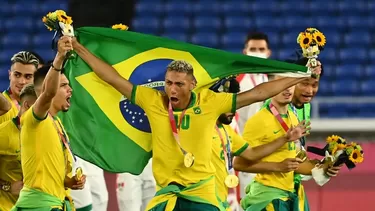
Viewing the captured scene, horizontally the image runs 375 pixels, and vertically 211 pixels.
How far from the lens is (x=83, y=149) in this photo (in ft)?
24.0

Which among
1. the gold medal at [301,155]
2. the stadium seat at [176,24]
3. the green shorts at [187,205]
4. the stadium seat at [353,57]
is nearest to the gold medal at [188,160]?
the green shorts at [187,205]

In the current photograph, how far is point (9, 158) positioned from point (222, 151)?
1.45m

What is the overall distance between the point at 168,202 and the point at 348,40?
421 inches

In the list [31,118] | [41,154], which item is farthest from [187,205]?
[31,118]

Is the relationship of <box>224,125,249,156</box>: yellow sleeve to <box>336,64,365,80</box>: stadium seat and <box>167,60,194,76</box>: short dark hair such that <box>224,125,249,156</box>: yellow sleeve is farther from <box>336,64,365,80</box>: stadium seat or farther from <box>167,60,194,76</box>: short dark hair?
<box>336,64,365,80</box>: stadium seat

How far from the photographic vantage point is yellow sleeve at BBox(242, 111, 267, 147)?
7855 millimetres

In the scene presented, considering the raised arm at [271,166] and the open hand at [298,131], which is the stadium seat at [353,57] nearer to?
the raised arm at [271,166]

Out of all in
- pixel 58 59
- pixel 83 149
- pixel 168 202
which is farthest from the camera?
pixel 83 149

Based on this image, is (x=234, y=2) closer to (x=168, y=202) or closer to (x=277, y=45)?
(x=277, y=45)

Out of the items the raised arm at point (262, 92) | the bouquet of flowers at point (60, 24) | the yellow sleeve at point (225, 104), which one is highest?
the bouquet of flowers at point (60, 24)

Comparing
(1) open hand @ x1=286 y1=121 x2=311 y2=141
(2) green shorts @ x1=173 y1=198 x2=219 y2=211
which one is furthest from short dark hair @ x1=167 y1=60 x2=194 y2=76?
(1) open hand @ x1=286 y1=121 x2=311 y2=141

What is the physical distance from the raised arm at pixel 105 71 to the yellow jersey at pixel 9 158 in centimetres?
67

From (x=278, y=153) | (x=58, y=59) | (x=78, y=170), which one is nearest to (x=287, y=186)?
(x=278, y=153)

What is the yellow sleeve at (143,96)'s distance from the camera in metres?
6.87
